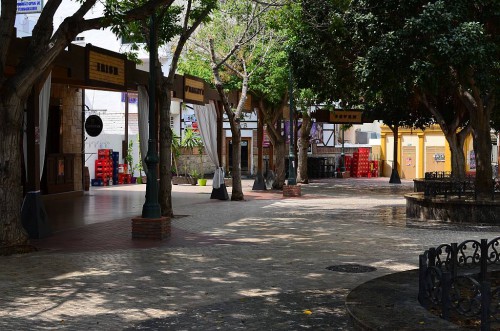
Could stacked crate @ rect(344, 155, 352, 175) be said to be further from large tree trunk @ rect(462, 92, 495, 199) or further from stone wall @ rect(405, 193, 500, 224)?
stone wall @ rect(405, 193, 500, 224)

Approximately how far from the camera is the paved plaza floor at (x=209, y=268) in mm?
7836

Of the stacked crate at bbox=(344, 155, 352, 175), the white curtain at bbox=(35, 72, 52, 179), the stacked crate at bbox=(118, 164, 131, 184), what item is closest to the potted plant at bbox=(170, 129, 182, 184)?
the stacked crate at bbox=(118, 164, 131, 184)

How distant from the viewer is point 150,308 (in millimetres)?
8250

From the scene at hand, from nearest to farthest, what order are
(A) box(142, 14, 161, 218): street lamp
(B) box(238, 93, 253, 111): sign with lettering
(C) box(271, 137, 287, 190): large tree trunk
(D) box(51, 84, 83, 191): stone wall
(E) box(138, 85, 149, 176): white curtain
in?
(A) box(142, 14, 161, 218): street lamp < (E) box(138, 85, 149, 176): white curtain < (D) box(51, 84, 83, 191): stone wall < (B) box(238, 93, 253, 111): sign with lettering < (C) box(271, 137, 287, 190): large tree trunk

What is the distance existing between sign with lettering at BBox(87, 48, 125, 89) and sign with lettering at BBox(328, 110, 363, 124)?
2046 cm

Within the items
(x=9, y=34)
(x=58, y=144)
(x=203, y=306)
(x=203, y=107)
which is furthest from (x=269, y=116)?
(x=203, y=306)

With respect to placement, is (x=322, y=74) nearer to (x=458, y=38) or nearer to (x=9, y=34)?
(x=458, y=38)

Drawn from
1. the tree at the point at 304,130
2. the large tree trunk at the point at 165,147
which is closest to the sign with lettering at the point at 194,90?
the large tree trunk at the point at 165,147

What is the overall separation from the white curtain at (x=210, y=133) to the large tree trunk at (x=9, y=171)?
13644 millimetres

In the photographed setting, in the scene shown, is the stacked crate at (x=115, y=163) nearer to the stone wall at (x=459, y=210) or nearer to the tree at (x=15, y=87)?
the stone wall at (x=459, y=210)

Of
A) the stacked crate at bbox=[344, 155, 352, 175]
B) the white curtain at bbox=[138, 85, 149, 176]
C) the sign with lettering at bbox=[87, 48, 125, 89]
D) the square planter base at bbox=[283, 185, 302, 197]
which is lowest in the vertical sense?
the square planter base at bbox=[283, 185, 302, 197]

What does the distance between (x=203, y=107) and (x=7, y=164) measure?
1453cm

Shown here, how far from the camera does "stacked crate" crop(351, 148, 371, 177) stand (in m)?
52.2

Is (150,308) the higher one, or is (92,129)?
(92,129)
